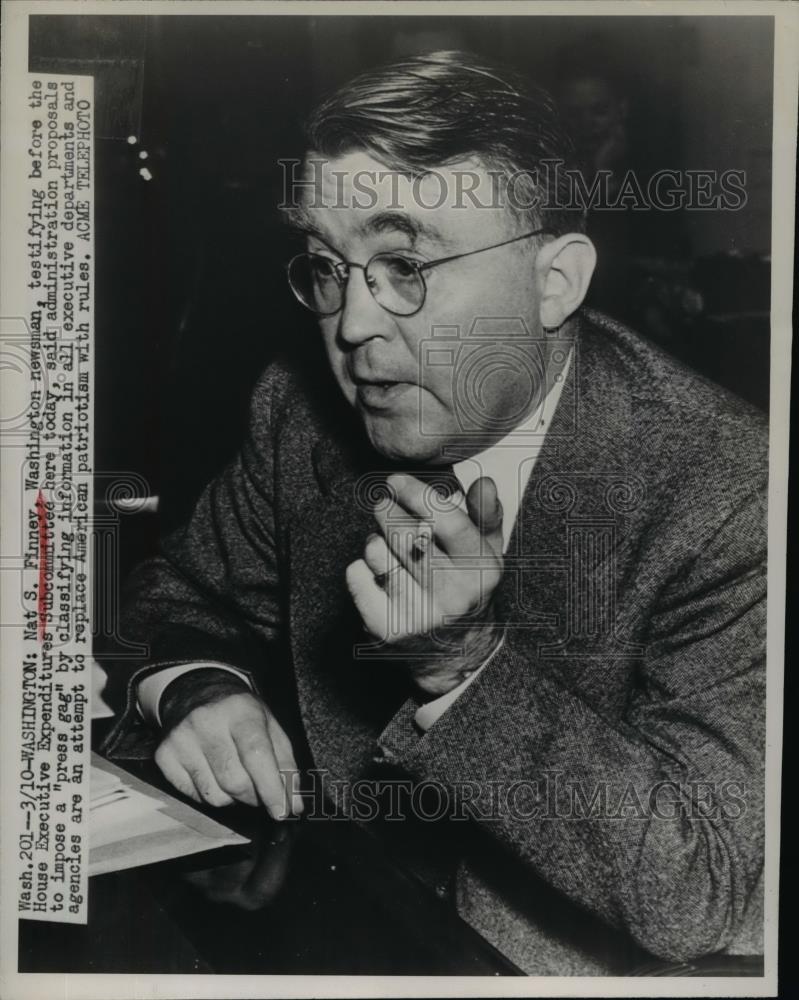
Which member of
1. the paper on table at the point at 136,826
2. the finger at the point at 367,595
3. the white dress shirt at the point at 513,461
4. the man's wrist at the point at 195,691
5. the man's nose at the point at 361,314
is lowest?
the paper on table at the point at 136,826

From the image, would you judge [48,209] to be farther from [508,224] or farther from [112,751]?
[112,751]

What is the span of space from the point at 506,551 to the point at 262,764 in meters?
0.49

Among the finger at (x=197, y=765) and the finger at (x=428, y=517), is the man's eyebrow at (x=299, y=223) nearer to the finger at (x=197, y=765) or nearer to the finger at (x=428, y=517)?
the finger at (x=428, y=517)

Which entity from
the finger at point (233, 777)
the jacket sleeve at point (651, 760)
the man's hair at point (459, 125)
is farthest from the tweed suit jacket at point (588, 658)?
the man's hair at point (459, 125)

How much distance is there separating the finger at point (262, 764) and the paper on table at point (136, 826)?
0.07m

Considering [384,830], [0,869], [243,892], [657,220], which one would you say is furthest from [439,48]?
[0,869]

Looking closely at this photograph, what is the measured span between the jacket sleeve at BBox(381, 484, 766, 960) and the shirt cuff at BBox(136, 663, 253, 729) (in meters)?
0.28

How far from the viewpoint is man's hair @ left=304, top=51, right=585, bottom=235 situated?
147 centimetres

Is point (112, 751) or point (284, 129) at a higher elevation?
point (284, 129)

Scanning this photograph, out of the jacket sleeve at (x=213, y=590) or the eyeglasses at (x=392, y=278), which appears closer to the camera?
the eyeglasses at (x=392, y=278)

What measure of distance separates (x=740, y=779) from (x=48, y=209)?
4.45ft

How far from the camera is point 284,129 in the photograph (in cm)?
152

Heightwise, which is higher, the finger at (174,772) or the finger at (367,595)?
the finger at (367,595)

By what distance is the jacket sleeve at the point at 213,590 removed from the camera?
61.9 inches
